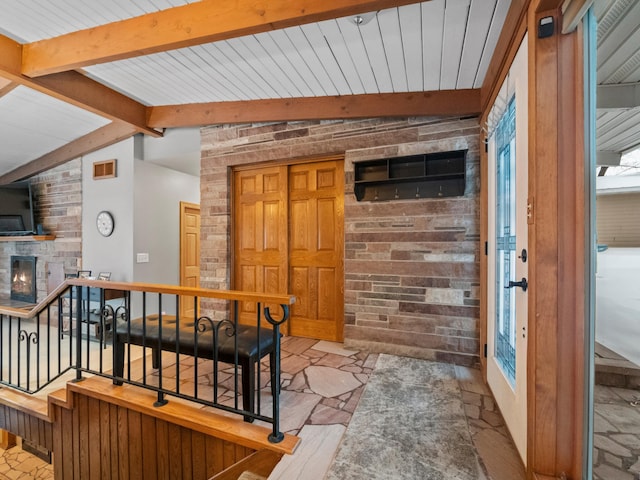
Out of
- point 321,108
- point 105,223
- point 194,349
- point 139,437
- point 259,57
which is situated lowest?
point 139,437

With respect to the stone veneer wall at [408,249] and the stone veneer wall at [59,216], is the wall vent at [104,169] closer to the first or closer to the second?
the stone veneer wall at [59,216]

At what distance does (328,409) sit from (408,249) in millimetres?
1551

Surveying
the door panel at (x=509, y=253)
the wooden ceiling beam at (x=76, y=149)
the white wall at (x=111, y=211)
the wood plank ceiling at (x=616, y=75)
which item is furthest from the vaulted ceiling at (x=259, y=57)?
the white wall at (x=111, y=211)

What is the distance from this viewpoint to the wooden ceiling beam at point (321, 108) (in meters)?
2.62

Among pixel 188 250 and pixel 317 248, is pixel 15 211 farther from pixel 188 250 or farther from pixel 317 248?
pixel 317 248

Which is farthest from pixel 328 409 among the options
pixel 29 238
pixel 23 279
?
pixel 23 279

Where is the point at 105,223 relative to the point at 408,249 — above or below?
above

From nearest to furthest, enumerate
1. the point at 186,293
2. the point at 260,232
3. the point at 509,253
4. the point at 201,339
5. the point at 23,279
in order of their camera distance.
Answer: the point at 509,253 < the point at 186,293 < the point at 201,339 < the point at 260,232 < the point at 23,279

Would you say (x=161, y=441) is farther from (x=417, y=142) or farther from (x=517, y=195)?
(x=417, y=142)

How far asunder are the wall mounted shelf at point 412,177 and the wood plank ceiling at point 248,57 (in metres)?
0.41

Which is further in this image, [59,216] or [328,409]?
[59,216]

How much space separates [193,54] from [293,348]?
2.81 metres

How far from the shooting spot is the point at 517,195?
1.63 metres

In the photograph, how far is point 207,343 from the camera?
2.11m
